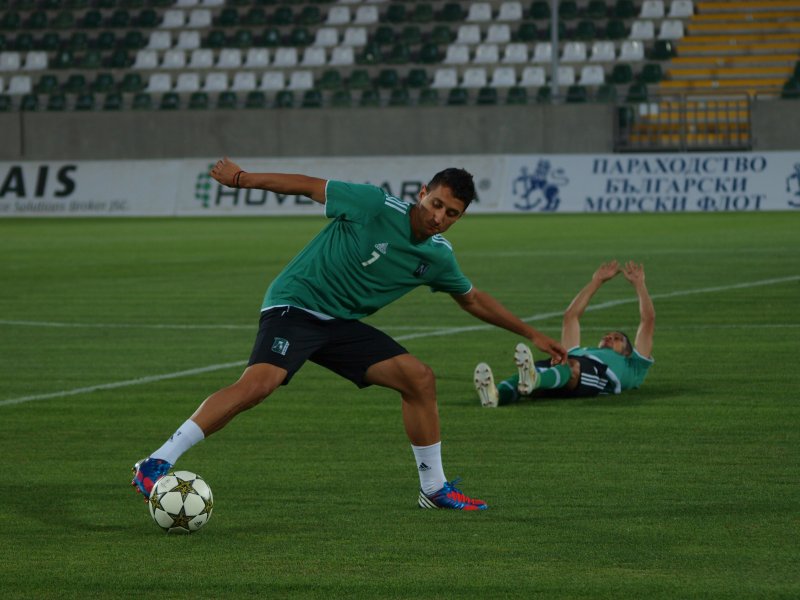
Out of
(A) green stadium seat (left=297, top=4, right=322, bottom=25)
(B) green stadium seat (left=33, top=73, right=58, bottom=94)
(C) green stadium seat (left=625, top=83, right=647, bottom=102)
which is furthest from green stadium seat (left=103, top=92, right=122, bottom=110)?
(C) green stadium seat (left=625, top=83, right=647, bottom=102)

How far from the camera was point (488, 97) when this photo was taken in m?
45.7

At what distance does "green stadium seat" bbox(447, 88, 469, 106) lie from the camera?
45781 millimetres

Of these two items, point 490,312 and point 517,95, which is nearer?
point 490,312

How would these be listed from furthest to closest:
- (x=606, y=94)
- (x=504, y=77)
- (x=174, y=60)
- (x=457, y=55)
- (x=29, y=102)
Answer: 1. (x=174, y=60)
2. (x=29, y=102)
3. (x=457, y=55)
4. (x=504, y=77)
5. (x=606, y=94)

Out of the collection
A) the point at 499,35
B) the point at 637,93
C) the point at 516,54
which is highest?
the point at 499,35

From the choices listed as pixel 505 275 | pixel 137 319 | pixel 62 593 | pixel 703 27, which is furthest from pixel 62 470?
pixel 703 27

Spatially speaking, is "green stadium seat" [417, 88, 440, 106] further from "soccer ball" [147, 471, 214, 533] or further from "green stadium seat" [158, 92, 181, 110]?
"soccer ball" [147, 471, 214, 533]

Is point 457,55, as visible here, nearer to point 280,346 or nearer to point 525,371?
point 525,371

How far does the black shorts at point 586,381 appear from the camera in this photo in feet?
36.2

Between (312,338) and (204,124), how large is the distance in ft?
135

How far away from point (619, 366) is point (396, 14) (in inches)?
1566

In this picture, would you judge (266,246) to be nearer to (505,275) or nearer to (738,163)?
(505,275)

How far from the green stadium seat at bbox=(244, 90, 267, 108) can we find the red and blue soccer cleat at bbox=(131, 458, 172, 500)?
41386mm

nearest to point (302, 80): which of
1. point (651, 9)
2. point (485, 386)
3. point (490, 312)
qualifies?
point (651, 9)
